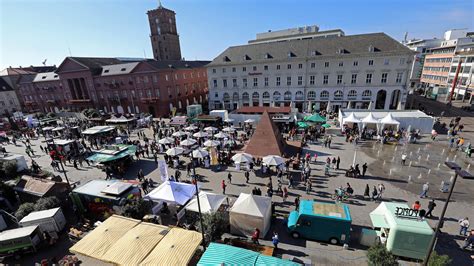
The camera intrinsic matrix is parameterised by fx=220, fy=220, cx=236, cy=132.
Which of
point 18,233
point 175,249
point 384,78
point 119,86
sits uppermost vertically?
point 119,86

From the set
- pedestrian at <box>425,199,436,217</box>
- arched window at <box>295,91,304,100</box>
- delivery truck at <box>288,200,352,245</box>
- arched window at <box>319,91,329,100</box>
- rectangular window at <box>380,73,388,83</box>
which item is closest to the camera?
delivery truck at <box>288,200,352,245</box>

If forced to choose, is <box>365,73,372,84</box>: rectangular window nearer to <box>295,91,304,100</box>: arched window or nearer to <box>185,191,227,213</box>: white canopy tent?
<box>295,91,304,100</box>: arched window

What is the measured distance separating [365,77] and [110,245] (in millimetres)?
42034

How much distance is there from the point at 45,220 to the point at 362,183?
21964mm

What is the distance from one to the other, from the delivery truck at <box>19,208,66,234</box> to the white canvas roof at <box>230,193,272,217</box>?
35.5ft

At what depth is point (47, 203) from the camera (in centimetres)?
1441

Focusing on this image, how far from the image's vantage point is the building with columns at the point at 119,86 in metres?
44.0

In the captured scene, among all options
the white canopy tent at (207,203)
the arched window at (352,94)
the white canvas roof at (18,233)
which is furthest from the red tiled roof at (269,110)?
the white canvas roof at (18,233)

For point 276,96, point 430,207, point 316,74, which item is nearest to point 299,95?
point 276,96

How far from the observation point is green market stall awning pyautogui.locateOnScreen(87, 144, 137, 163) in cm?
2123

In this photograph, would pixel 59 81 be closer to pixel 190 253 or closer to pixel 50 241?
pixel 50 241

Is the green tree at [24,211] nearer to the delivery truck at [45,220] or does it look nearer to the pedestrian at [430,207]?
the delivery truck at [45,220]

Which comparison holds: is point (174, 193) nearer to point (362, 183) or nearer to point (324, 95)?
point (362, 183)

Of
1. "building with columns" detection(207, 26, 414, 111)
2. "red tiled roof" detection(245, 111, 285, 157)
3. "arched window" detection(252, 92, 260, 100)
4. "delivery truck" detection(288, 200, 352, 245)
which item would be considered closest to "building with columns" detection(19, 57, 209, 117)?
"building with columns" detection(207, 26, 414, 111)
